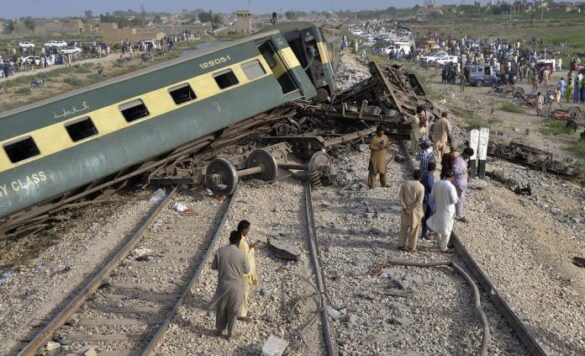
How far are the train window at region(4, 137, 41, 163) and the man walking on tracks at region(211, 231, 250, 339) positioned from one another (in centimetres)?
565

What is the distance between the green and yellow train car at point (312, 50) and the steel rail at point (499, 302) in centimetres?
980

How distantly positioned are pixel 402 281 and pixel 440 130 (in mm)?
6648

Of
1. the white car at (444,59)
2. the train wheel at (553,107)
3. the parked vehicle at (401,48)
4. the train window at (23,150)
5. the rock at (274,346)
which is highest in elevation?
the train window at (23,150)

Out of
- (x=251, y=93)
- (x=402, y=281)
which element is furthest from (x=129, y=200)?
(x=402, y=281)

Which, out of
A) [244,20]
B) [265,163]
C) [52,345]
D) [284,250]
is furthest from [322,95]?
[244,20]

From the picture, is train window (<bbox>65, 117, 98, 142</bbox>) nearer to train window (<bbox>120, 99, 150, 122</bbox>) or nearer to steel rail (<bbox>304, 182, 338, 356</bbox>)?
train window (<bbox>120, 99, 150, 122</bbox>)

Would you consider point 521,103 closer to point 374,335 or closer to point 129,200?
point 129,200

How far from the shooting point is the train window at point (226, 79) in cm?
1509

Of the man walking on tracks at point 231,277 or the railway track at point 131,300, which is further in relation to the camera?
the railway track at point 131,300

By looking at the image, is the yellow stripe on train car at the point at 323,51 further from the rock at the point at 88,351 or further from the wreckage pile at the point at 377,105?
the rock at the point at 88,351

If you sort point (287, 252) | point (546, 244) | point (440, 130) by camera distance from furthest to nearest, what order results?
point (440, 130), point (546, 244), point (287, 252)

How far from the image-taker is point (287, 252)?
10008 mm

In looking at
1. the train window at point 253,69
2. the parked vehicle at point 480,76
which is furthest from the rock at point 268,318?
the parked vehicle at point 480,76

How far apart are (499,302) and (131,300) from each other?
5.05m
